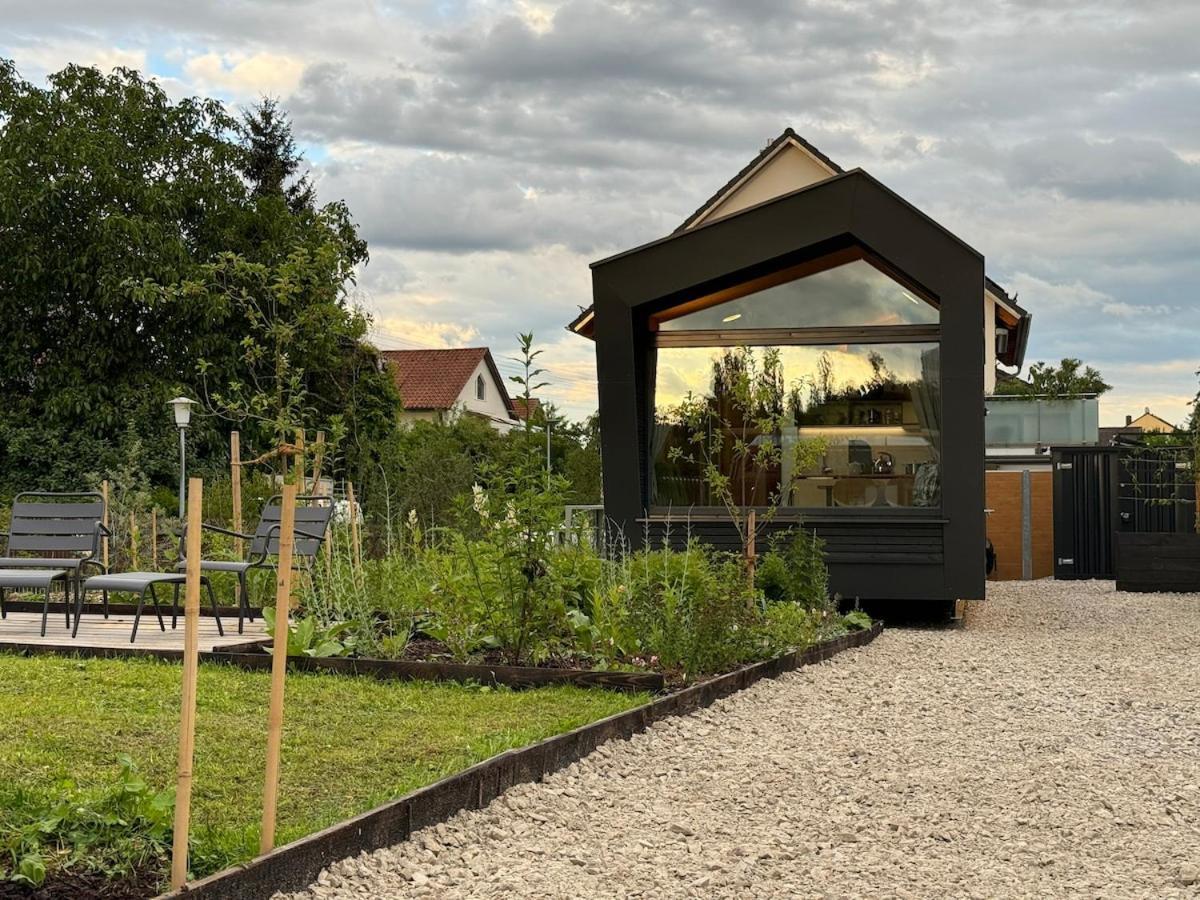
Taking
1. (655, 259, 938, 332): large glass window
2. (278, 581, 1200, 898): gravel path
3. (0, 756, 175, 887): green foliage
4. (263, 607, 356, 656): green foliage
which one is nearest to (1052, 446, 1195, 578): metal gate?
(655, 259, 938, 332): large glass window

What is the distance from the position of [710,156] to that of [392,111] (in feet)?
33.1

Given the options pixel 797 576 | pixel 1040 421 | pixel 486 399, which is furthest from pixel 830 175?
pixel 486 399

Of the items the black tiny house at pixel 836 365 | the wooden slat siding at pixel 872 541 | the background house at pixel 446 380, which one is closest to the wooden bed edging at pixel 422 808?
the wooden slat siding at pixel 872 541

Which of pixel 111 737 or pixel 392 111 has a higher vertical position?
pixel 392 111

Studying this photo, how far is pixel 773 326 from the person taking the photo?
1112cm

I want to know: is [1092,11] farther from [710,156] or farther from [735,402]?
[710,156]

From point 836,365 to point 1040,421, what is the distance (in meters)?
11.8

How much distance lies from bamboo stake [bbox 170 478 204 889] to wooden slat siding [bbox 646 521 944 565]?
729cm

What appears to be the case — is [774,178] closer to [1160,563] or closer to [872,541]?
[1160,563]

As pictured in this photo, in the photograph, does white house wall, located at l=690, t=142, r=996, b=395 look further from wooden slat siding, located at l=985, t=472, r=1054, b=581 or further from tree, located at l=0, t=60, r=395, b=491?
tree, located at l=0, t=60, r=395, b=491

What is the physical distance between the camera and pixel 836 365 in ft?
36.0

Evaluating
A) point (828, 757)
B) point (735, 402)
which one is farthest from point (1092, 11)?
point (828, 757)

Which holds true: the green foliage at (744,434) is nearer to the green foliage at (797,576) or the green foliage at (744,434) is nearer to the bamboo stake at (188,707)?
the green foliage at (797,576)

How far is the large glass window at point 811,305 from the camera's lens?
1088 cm
